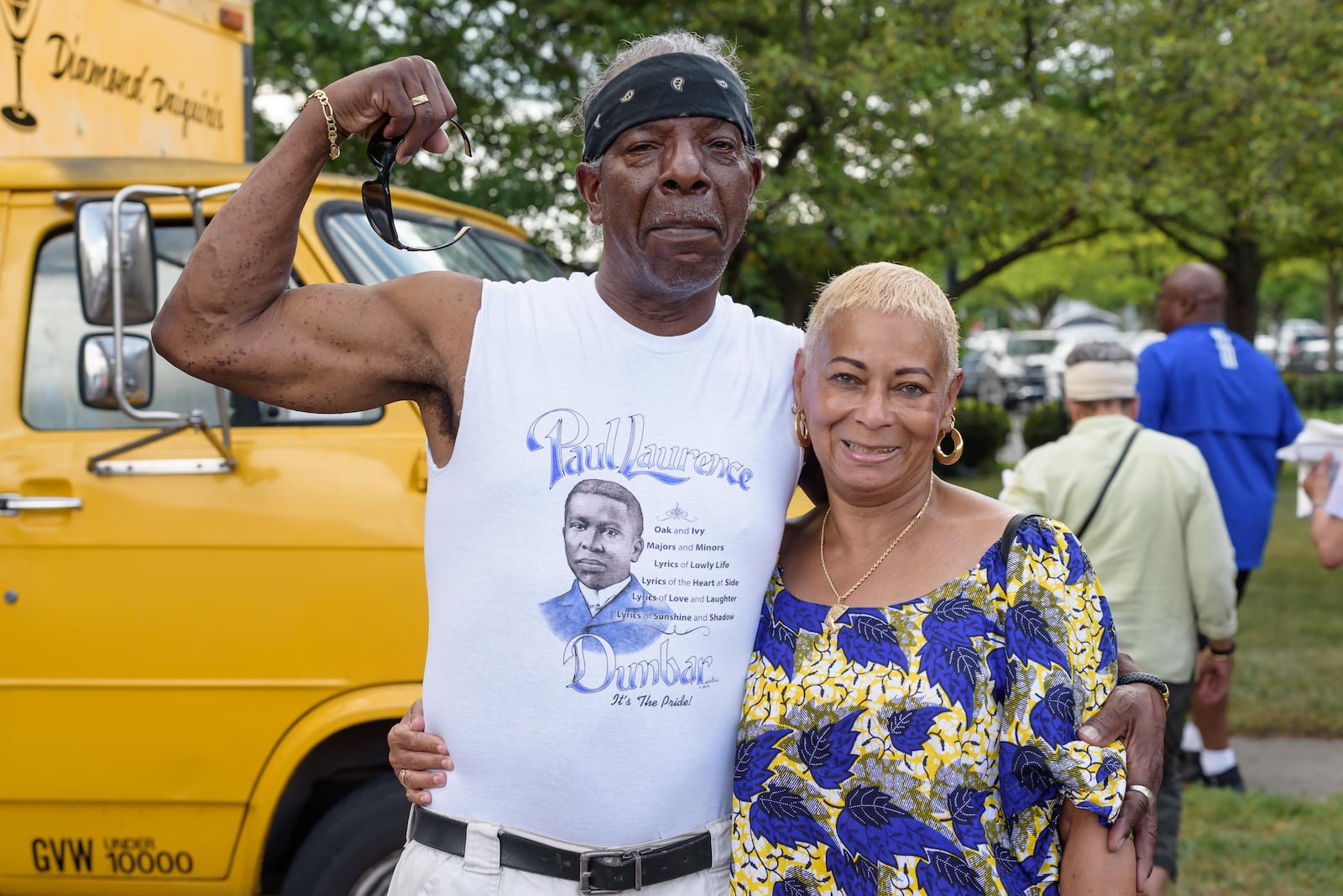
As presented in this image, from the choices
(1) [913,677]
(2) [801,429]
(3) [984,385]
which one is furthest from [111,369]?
(3) [984,385]

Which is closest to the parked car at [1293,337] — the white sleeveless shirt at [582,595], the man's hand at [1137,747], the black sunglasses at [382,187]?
the man's hand at [1137,747]

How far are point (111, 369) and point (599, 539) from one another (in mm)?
1760

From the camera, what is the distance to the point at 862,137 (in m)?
9.21

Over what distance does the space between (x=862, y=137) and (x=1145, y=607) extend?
17.9 feet

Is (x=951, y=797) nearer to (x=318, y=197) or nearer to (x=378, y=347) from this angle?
(x=378, y=347)

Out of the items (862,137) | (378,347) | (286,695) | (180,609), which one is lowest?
(286,695)

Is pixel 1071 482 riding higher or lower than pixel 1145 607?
higher

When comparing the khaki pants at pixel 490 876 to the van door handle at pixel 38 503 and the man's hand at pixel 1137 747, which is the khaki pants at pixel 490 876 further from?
the van door handle at pixel 38 503

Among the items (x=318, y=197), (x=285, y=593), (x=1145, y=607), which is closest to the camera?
(x=285, y=593)

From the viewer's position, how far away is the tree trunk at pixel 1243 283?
58.0ft

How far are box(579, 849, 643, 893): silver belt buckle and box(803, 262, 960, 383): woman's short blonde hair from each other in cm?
91

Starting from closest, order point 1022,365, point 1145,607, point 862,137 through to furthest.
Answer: point 1145,607
point 862,137
point 1022,365

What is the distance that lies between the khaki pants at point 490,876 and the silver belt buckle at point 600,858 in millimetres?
16

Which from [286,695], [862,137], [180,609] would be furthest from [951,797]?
[862,137]
